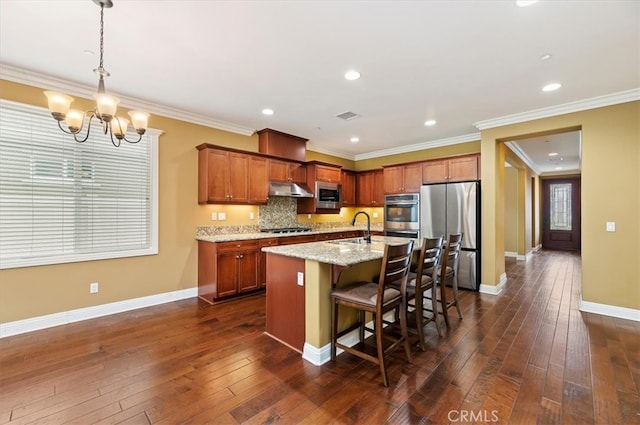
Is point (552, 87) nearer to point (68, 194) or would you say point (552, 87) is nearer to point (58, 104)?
point (58, 104)

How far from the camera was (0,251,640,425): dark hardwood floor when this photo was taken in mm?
1837

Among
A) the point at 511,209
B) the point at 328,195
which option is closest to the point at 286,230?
the point at 328,195

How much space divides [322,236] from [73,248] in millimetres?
3814

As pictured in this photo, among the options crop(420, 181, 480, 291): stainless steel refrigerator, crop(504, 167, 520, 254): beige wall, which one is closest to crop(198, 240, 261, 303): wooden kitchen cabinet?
crop(420, 181, 480, 291): stainless steel refrigerator

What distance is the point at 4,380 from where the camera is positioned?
7.23 feet

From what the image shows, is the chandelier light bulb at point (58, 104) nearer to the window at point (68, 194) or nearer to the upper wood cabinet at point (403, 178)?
the window at point (68, 194)

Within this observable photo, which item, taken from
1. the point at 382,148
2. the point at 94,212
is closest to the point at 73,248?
the point at 94,212

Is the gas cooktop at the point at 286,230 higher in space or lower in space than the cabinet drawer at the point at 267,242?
higher

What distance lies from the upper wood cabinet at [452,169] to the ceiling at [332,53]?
0.88 metres

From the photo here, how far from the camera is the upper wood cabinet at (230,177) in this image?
4371 millimetres

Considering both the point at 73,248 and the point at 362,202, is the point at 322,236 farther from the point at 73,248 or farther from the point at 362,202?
the point at 73,248

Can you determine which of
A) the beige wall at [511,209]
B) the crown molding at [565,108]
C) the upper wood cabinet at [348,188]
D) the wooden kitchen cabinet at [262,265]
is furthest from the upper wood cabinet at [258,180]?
the beige wall at [511,209]

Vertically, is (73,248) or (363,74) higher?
(363,74)

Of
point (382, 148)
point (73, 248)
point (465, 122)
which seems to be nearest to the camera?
point (73, 248)
